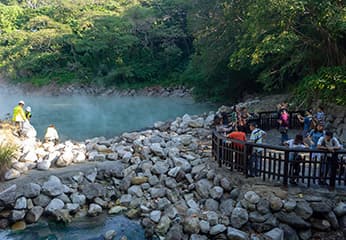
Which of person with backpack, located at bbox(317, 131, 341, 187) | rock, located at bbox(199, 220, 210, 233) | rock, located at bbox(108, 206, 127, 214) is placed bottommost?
rock, located at bbox(108, 206, 127, 214)

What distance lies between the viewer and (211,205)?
7250 millimetres

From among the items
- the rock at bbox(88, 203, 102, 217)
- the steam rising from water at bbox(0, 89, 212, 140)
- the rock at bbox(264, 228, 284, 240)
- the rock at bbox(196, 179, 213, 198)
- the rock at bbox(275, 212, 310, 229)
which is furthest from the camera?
the steam rising from water at bbox(0, 89, 212, 140)

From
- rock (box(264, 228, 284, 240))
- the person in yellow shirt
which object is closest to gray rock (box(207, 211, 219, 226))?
rock (box(264, 228, 284, 240))

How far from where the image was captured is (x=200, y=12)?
21078 mm

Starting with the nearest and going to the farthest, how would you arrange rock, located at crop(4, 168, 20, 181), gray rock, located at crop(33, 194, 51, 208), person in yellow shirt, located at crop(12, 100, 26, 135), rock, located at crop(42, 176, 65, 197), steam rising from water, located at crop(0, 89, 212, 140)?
gray rock, located at crop(33, 194, 51, 208) → rock, located at crop(42, 176, 65, 197) → rock, located at crop(4, 168, 20, 181) → person in yellow shirt, located at crop(12, 100, 26, 135) → steam rising from water, located at crop(0, 89, 212, 140)

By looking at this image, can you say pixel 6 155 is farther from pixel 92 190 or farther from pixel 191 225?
pixel 191 225

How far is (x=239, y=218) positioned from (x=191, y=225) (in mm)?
941

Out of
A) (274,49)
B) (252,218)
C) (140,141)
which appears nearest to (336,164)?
(252,218)

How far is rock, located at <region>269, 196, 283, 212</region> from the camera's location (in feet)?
21.7

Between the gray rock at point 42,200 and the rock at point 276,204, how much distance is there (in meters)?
5.02

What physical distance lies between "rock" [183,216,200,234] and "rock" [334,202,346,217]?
2.65 meters

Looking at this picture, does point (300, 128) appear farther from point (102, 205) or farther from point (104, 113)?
point (104, 113)

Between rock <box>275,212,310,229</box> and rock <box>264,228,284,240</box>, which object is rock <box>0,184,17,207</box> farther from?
rock <box>275,212,310,229</box>

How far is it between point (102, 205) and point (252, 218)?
11.6 ft
